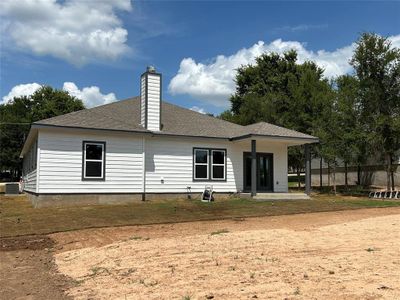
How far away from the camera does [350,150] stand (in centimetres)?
2575

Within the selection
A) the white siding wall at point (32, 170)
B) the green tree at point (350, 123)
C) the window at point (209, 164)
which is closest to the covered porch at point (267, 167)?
the window at point (209, 164)

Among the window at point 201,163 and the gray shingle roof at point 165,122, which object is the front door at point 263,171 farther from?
the window at point 201,163

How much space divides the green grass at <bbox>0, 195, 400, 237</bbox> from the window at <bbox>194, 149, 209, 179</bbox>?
7.84 feet

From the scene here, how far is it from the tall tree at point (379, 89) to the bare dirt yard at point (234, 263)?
1495 cm

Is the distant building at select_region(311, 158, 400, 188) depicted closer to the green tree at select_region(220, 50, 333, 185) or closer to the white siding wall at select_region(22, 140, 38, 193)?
the green tree at select_region(220, 50, 333, 185)

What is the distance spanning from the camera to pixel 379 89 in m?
24.4

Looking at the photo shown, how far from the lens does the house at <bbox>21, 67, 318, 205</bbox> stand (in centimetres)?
1739

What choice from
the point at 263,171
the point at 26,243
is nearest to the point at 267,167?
the point at 263,171

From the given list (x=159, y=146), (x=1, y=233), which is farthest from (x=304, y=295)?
(x=159, y=146)

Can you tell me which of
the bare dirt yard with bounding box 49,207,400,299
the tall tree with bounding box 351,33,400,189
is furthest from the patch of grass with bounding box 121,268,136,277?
the tall tree with bounding box 351,33,400,189

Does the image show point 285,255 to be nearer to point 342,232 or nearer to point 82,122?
point 342,232

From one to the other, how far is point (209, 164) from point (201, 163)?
40 cm

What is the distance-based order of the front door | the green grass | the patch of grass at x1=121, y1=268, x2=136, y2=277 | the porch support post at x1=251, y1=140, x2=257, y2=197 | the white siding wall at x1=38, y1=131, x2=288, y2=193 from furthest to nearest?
1. the front door
2. the porch support post at x1=251, y1=140, x2=257, y2=197
3. the white siding wall at x1=38, y1=131, x2=288, y2=193
4. the green grass
5. the patch of grass at x1=121, y1=268, x2=136, y2=277

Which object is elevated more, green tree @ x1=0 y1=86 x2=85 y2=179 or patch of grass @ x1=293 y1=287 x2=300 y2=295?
green tree @ x1=0 y1=86 x2=85 y2=179
